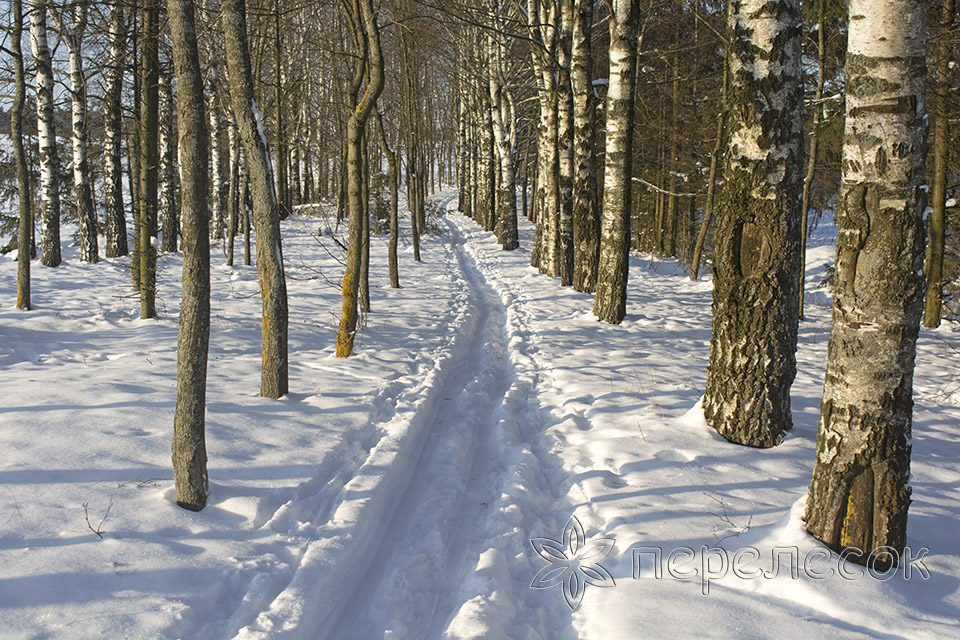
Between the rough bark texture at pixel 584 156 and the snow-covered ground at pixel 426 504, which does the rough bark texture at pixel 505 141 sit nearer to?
the rough bark texture at pixel 584 156

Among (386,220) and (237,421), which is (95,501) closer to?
(237,421)

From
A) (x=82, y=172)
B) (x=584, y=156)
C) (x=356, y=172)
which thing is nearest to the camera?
(x=356, y=172)

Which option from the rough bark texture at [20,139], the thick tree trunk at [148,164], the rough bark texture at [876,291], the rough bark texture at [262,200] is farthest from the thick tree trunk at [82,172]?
the rough bark texture at [876,291]

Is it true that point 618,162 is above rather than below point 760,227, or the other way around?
above

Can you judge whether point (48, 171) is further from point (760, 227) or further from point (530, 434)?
point (760, 227)

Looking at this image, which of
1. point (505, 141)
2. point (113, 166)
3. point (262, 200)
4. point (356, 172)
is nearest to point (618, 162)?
point (356, 172)

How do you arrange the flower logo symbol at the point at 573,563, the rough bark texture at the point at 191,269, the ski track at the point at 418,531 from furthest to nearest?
the rough bark texture at the point at 191,269 < the flower logo symbol at the point at 573,563 < the ski track at the point at 418,531

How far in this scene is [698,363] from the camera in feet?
25.3

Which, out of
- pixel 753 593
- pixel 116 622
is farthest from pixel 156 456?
pixel 753 593

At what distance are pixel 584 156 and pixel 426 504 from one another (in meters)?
9.07

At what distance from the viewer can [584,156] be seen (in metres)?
11.6

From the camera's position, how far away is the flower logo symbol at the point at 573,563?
3.35m

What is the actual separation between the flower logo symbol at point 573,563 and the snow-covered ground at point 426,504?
1.8 inches

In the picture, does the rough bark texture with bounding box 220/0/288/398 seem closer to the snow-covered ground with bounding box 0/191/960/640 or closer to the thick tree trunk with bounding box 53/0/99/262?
the snow-covered ground with bounding box 0/191/960/640
